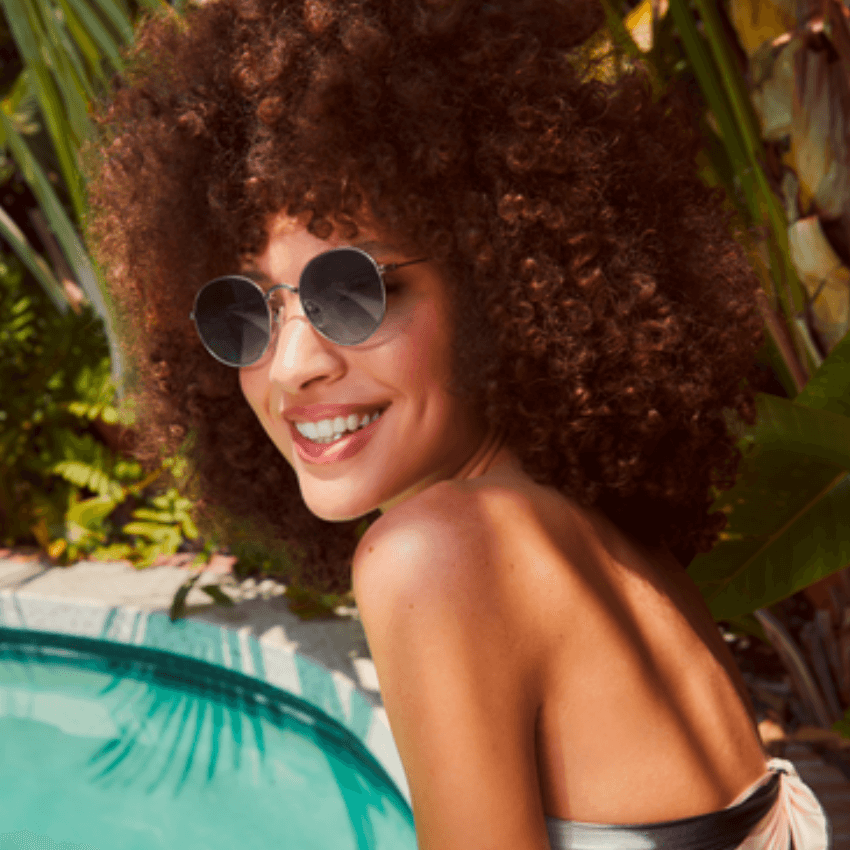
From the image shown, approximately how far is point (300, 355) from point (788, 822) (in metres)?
1.10

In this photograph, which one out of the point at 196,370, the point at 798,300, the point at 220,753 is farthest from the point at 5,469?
the point at 798,300

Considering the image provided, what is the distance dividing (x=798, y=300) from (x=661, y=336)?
1609mm

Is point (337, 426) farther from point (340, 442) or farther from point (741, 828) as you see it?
point (741, 828)

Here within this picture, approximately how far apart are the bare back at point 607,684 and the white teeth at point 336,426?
0.75 feet

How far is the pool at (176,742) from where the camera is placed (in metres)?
3.43

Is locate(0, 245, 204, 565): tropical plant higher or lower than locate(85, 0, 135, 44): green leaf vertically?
lower

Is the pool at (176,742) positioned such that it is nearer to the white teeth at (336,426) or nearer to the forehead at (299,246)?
the white teeth at (336,426)

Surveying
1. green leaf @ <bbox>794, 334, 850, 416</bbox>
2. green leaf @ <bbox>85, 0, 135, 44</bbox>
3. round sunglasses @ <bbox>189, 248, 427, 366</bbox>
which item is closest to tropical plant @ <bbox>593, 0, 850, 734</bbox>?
green leaf @ <bbox>794, 334, 850, 416</bbox>

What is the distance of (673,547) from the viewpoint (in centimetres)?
181

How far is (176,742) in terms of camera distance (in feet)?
13.7

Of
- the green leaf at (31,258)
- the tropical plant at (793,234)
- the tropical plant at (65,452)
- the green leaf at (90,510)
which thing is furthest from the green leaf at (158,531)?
the tropical plant at (793,234)

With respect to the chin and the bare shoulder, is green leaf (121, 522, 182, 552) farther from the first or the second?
the bare shoulder

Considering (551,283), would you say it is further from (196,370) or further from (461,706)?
(196,370)

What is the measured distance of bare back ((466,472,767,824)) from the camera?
1.16m
